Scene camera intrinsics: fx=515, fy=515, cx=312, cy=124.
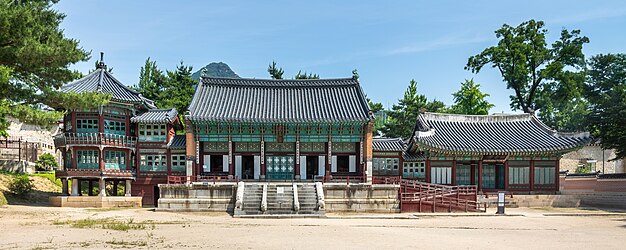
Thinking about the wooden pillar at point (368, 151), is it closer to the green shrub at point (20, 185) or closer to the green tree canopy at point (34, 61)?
the green tree canopy at point (34, 61)

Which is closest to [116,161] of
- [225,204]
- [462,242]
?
[225,204]

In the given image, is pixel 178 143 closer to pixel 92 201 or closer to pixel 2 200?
pixel 92 201

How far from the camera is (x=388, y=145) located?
1598 inches

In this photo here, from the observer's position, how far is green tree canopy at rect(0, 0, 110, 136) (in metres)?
21.2

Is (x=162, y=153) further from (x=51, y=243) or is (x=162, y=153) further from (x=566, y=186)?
(x=566, y=186)

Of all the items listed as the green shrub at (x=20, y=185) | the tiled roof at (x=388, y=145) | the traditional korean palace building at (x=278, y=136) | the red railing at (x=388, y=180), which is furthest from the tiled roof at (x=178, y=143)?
the tiled roof at (x=388, y=145)

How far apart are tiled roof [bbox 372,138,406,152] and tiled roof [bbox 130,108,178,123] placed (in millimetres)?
15556

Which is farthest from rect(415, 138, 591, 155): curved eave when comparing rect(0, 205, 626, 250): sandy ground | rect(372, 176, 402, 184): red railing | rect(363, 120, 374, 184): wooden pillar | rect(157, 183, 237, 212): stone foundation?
rect(157, 183, 237, 212): stone foundation

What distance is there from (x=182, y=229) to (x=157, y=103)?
32647mm

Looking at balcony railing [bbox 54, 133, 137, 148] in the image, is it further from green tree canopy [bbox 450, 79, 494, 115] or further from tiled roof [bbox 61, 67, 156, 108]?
green tree canopy [bbox 450, 79, 494, 115]

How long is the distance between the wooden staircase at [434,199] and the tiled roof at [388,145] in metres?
7.06

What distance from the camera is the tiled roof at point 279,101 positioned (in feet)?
122

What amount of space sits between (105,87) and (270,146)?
12722 millimetres

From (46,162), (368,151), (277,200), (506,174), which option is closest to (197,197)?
(277,200)
